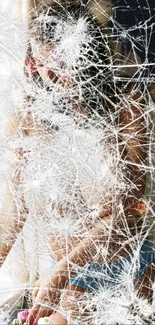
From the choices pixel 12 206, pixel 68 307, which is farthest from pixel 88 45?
pixel 68 307

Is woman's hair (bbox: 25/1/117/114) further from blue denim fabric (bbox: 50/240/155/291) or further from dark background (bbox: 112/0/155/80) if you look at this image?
blue denim fabric (bbox: 50/240/155/291)

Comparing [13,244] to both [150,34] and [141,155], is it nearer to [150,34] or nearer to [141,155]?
[141,155]

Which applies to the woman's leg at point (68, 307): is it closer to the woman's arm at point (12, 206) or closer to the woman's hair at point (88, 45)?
the woman's arm at point (12, 206)

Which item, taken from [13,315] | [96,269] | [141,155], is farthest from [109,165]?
[13,315]

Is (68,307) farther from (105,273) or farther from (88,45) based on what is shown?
(88,45)

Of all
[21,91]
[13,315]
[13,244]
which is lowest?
[13,315]

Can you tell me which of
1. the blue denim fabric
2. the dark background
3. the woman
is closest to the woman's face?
the woman
